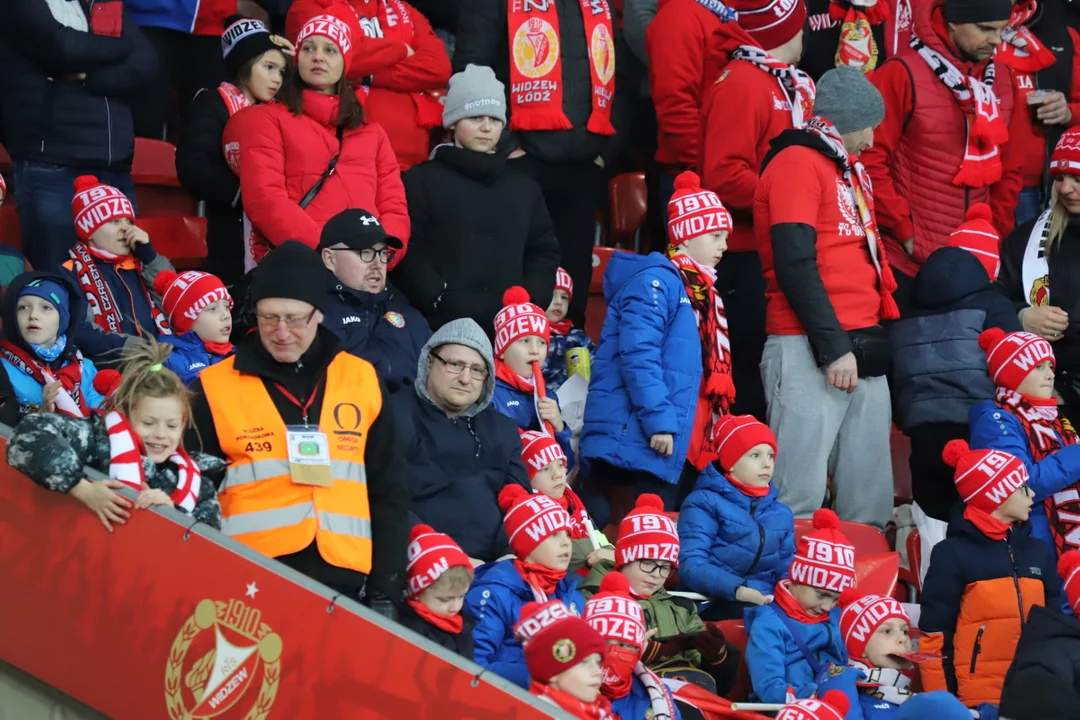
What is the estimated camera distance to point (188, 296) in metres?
6.49

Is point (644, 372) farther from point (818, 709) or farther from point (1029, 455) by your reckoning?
point (818, 709)

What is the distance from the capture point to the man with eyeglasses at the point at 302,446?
464 cm

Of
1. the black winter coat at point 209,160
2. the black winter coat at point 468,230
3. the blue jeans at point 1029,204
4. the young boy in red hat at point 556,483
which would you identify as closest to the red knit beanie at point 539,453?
the young boy in red hat at point 556,483

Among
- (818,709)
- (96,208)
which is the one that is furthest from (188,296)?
(818,709)

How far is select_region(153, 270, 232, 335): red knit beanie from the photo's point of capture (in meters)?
6.50

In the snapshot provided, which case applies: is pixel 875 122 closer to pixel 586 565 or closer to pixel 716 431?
pixel 716 431

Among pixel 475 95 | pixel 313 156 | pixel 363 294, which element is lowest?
pixel 363 294

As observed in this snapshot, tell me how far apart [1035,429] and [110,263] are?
4.07 meters

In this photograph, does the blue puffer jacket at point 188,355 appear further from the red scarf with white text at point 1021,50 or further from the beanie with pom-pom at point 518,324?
the red scarf with white text at point 1021,50

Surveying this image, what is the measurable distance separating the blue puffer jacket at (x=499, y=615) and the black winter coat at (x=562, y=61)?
3088 millimetres

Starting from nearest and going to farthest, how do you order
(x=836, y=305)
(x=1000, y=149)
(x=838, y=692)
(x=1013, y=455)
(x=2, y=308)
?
(x=838, y=692) → (x=2, y=308) → (x=1013, y=455) → (x=836, y=305) → (x=1000, y=149)

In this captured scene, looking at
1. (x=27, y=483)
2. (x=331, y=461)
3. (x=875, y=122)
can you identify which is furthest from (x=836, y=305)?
(x=27, y=483)

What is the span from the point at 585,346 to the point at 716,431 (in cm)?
133

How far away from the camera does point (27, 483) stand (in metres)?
4.56
